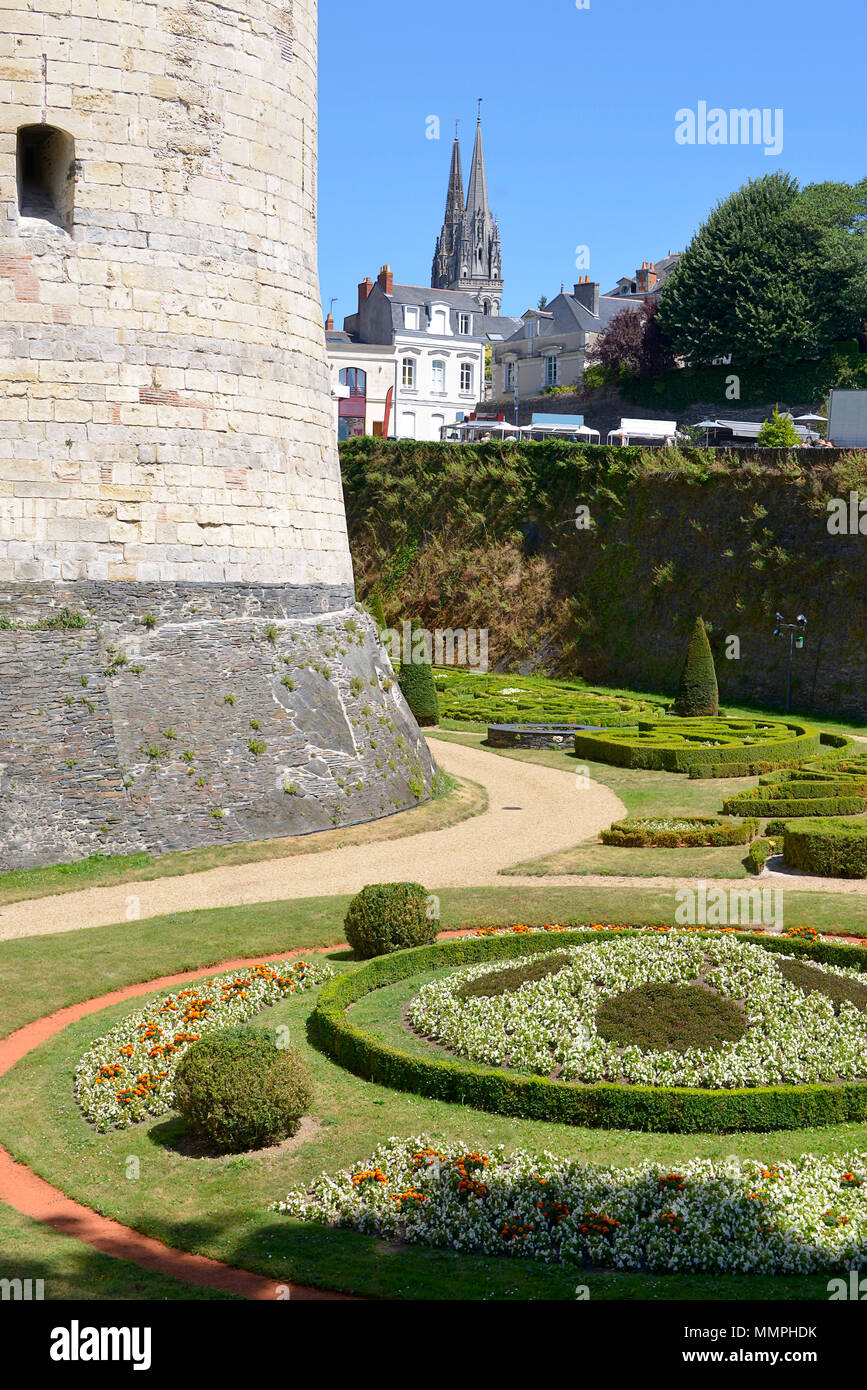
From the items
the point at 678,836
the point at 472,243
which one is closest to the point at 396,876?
the point at 678,836

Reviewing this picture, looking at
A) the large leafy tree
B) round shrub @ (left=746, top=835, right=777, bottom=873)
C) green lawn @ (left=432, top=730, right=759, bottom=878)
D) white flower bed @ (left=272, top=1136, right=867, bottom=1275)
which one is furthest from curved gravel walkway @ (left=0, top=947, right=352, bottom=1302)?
the large leafy tree

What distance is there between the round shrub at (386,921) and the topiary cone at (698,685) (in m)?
22.4

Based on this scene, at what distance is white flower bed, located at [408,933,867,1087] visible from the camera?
40.1ft

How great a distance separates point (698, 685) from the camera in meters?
37.7

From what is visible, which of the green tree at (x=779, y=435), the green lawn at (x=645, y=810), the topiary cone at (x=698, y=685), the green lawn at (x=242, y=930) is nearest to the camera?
the green lawn at (x=242, y=930)

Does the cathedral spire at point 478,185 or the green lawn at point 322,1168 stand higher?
the cathedral spire at point 478,185

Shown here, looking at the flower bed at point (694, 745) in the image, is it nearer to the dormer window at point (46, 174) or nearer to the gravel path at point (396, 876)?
the gravel path at point (396, 876)

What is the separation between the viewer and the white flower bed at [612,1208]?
9188 millimetres

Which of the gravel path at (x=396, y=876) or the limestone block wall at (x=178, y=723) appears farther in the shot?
the limestone block wall at (x=178, y=723)

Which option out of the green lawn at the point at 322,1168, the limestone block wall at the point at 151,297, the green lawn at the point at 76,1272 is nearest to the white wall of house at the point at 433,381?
the limestone block wall at the point at 151,297

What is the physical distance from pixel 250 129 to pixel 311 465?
5.84 m

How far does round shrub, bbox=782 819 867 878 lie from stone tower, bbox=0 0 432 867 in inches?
306

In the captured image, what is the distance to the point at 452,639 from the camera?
175 feet
